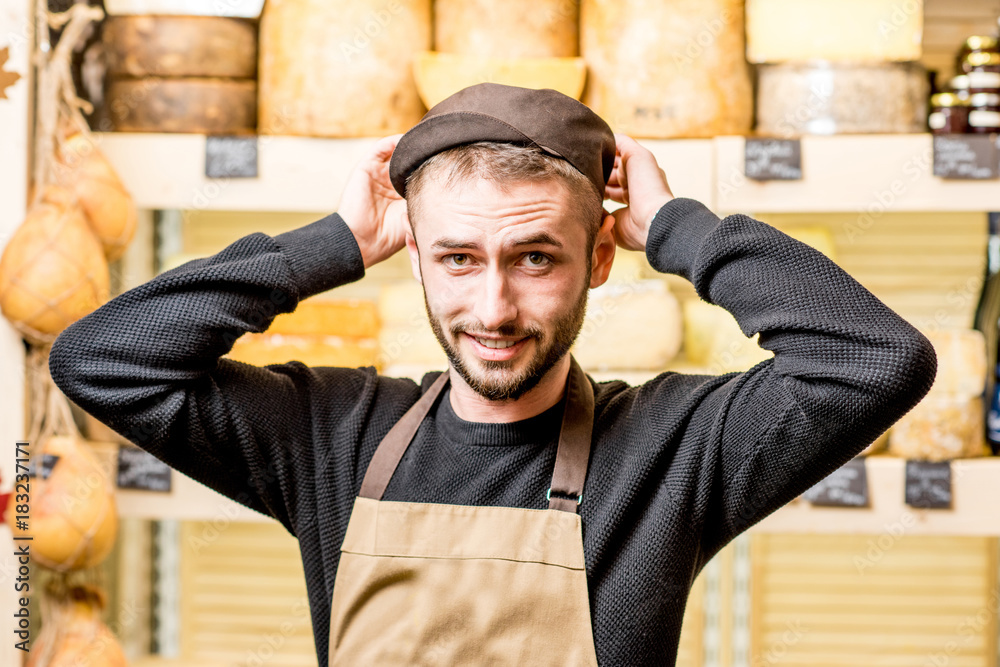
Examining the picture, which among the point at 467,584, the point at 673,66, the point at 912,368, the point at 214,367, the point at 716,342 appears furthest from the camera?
the point at 716,342

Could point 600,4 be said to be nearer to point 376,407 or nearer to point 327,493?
point 376,407

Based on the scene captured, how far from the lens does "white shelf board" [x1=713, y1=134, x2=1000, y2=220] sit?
1.60 metres

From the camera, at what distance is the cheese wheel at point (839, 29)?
160cm

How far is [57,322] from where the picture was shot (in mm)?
1553

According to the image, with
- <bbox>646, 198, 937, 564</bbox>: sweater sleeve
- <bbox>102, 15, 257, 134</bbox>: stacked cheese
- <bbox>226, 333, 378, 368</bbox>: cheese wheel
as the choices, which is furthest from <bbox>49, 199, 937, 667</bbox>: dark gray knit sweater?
<bbox>102, 15, 257, 134</bbox>: stacked cheese

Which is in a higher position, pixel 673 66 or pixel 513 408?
pixel 673 66

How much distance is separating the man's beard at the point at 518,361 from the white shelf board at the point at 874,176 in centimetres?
69

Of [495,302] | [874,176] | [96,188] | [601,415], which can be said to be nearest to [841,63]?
[874,176]

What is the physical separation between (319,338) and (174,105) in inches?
21.2

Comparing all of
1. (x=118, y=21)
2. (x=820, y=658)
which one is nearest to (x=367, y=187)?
(x=118, y=21)

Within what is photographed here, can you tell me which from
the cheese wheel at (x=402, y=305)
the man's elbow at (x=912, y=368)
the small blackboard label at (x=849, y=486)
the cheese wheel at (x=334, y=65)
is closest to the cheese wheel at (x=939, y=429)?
the small blackboard label at (x=849, y=486)

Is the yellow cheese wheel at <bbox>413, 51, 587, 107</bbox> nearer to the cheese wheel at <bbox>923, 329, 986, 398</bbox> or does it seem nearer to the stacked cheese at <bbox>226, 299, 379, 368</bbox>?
the stacked cheese at <bbox>226, 299, 379, 368</bbox>

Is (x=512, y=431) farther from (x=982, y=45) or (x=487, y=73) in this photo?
(x=982, y=45)

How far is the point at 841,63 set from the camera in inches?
63.7
